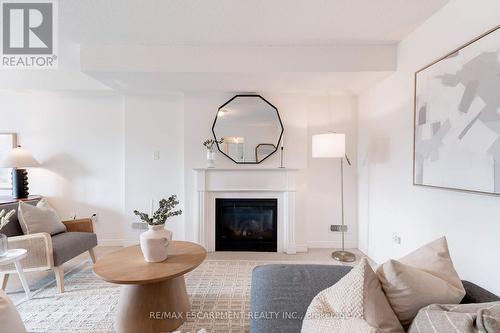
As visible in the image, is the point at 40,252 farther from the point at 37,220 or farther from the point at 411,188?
the point at 411,188

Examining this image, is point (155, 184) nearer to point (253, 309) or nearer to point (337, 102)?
point (253, 309)

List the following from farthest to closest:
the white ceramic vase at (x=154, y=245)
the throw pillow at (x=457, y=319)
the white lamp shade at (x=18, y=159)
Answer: the white lamp shade at (x=18, y=159), the white ceramic vase at (x=154, y=245), the throw pillow at (x=457, y=319)

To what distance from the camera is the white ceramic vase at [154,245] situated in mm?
1747

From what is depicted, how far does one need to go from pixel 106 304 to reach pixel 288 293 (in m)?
1.66

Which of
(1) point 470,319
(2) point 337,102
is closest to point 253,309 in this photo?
(1) point 470,319

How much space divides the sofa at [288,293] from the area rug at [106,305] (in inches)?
21.8

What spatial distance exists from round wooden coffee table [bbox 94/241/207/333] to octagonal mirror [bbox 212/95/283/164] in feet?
6.07

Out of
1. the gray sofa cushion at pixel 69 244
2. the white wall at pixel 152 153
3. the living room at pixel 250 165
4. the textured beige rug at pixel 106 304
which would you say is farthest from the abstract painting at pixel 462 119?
the gray sofa cushion at pixel 69 244

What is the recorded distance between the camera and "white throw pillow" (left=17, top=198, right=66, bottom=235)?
2357 millimetres

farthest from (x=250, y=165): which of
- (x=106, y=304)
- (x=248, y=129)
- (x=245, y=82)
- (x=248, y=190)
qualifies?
(x=106, y=304)

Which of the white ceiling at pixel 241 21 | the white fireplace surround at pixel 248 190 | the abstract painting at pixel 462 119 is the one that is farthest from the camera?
the white fireplace surround at pixel 248 190

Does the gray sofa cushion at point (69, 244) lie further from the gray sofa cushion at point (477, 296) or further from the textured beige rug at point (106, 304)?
the gray sofa cushion at point (477, 296)

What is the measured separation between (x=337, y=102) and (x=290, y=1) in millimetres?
1902

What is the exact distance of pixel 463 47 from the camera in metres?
1.63
